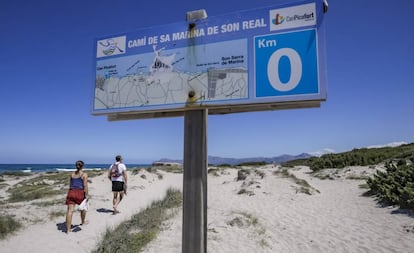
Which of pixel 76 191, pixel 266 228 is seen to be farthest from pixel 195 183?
pixel 76 191

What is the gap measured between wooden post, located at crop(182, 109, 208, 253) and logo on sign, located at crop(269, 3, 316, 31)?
0.87 m

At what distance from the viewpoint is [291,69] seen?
1938 millimetres

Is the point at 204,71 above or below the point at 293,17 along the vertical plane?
below

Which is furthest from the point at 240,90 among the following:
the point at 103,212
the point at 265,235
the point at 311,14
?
the point at 103,212

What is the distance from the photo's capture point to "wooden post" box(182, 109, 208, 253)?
2.17 meters

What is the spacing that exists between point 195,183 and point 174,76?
2.92 ft

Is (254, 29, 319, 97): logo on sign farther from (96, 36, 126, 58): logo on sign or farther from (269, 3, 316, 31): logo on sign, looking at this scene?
(96, 36, 126, 58): logo on sign

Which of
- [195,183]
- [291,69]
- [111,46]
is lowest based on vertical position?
[195,183]

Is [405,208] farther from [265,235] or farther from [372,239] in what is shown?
[265,235]

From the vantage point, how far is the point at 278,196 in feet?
37.0

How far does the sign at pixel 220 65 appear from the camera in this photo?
1.94 m

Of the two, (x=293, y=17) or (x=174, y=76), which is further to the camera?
(x=174, y=76)

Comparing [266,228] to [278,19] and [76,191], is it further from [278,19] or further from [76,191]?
[278,19]

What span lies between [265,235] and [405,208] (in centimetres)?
500
